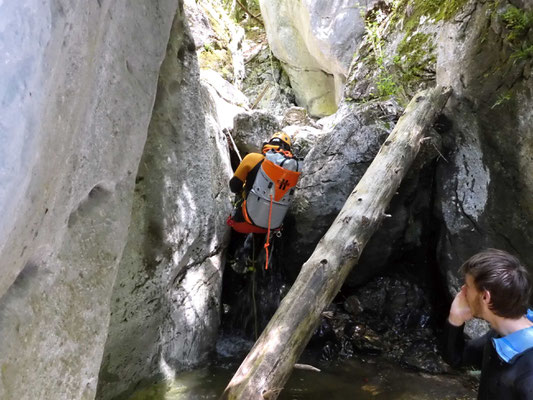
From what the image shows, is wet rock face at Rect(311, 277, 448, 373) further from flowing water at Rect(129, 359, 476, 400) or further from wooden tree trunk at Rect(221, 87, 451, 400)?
wooden tree trunk at Rect(221, 87, 451, 400)

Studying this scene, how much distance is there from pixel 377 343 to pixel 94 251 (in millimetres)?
4536

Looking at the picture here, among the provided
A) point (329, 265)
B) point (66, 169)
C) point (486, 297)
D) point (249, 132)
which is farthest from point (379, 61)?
point (66, 169)

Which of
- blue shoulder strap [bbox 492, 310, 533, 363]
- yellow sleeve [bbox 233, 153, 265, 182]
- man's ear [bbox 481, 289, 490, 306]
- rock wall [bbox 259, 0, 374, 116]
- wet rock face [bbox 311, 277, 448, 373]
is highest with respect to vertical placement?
rock wall [bbox 259, 0, 374, 116]

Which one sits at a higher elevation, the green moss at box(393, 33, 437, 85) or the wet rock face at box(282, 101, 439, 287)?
the green moss at box(393, 33, 437, 85)

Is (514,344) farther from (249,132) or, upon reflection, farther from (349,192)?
(249,132)

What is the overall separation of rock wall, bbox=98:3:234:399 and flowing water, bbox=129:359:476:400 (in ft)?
0.70

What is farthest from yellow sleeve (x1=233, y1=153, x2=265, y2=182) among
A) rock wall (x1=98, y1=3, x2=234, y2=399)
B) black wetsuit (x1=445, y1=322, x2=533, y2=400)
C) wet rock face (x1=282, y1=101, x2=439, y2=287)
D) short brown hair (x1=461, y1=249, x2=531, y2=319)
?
short brown hair (x1=461, y1=249, x2=531, y2=319)

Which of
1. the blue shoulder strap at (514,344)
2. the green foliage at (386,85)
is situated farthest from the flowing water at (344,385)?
the green foliage at (386,85)

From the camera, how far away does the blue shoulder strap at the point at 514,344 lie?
2.20 metres

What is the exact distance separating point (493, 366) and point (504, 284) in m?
0.49

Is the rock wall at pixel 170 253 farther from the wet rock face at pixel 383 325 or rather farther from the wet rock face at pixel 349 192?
the wet rock face at pixel 383 325

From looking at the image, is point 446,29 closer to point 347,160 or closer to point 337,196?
point 347,160

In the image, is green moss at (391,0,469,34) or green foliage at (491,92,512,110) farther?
green moss at (391,0,469,34)

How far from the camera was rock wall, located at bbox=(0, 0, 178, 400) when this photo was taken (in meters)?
1.62
